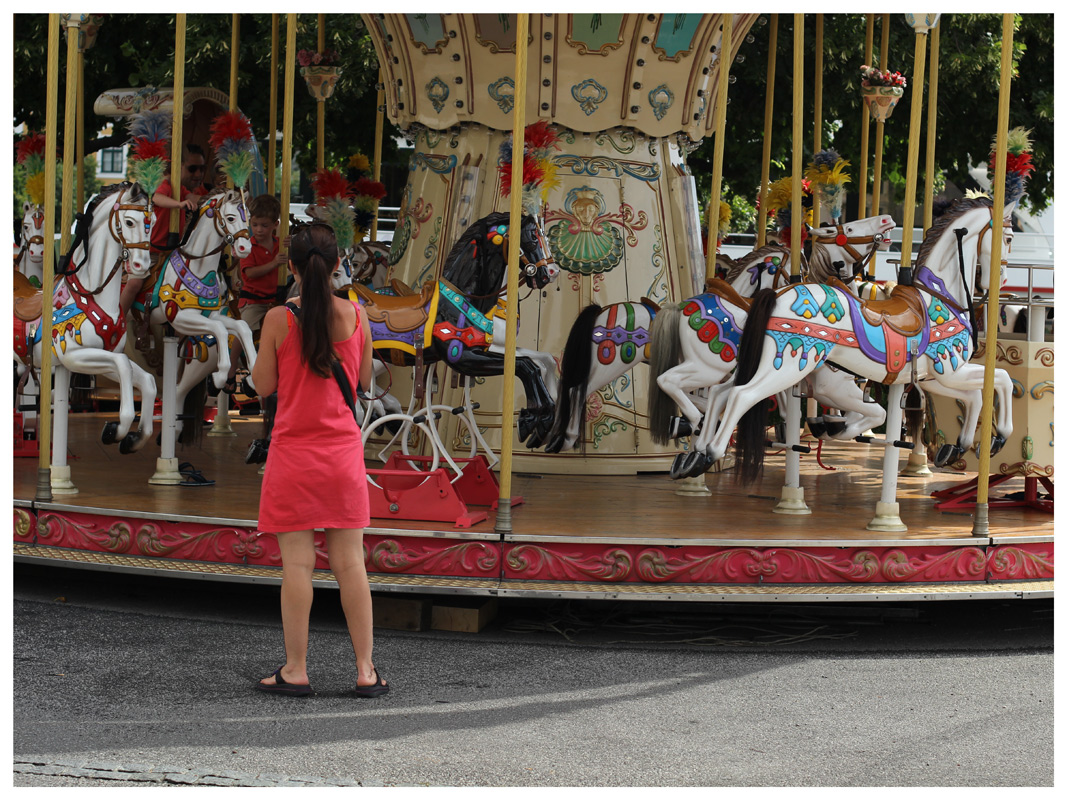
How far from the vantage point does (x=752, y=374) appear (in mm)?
7402

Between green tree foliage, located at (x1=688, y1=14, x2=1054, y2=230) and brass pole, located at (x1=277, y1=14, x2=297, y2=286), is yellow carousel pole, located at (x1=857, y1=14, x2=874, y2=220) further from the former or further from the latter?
brass pole, located at (x1=277, y1=14, x2=297, y2=286)

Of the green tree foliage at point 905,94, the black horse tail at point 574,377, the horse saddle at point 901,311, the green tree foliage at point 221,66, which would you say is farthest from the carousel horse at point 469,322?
the green tree foliage at point 905,94

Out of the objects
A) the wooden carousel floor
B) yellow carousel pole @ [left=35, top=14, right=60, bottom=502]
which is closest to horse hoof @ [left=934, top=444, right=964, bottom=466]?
the wooden carousel floor

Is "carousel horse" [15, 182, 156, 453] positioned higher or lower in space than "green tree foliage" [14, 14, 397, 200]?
lower

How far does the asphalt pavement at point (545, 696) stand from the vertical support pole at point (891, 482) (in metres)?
0.55

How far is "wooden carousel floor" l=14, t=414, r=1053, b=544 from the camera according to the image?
7133mm

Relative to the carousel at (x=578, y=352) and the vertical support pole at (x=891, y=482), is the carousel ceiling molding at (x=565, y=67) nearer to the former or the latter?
the carousel at (x=578, y=352)

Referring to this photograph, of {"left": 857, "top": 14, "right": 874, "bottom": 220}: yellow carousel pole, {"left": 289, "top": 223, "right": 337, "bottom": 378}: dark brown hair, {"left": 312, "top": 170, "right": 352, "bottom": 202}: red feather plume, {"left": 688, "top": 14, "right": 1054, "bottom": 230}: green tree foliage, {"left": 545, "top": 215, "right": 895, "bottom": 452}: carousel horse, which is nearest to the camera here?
{"left": 289, "top": 223, "right": 337, "bottom": 378}: dark brown hair

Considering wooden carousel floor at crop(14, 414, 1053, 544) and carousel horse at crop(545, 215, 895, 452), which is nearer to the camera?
wooden carousel floor at crop(14, 414, 1053, 544)

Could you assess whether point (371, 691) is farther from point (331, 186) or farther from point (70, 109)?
point (331, 186)

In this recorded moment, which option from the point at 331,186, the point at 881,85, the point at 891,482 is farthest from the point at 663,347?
the point at 331,186

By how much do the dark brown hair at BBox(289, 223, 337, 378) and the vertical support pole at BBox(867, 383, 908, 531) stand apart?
136 inches

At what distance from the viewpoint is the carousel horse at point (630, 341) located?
804 centimetres

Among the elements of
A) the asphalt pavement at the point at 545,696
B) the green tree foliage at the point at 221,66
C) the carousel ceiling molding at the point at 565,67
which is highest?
the green tree foliage at the point at 221,66
